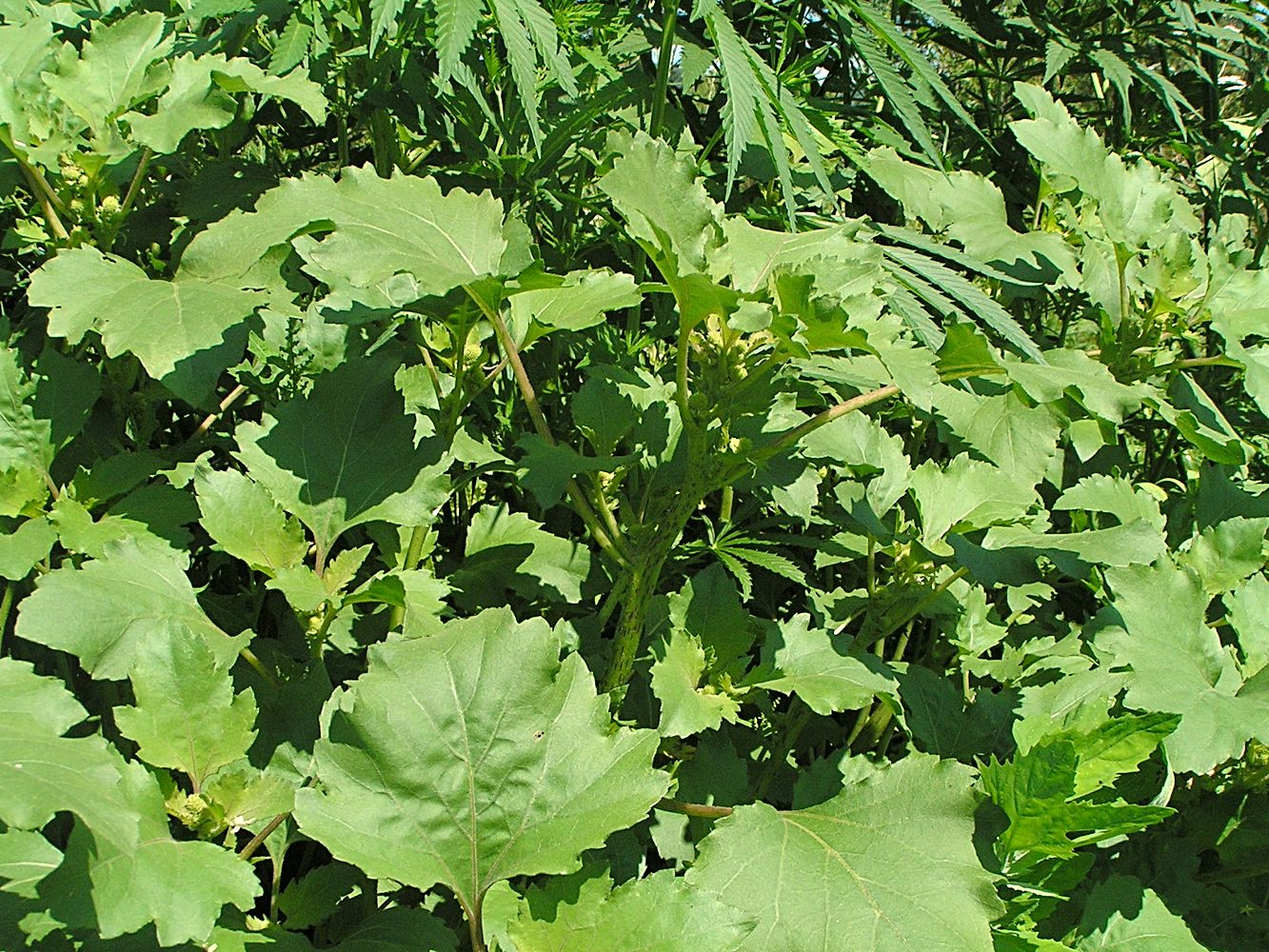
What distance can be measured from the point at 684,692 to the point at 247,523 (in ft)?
1.87

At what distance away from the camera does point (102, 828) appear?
88cm

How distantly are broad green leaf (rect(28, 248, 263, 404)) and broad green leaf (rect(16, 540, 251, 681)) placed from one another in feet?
0.73

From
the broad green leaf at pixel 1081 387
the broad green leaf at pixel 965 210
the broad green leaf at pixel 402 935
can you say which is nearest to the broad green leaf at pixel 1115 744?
the broad green leaf at pixel 1081 387

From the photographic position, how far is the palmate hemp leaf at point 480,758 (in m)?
1.15

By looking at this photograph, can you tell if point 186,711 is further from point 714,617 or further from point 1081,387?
point 1081,387

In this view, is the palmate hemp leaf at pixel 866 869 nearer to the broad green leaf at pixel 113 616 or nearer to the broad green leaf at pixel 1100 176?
the broad green leaf at pixel 113 616

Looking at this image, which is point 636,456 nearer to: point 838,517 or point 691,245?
point 691,245

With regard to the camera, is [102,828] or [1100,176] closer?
[102,828]

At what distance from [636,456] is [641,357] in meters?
0.58

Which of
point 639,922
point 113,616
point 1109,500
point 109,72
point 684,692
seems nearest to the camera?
point 639,922

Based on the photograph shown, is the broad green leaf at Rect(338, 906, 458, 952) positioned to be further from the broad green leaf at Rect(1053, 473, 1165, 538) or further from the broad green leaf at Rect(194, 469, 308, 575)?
the broad green leaf at Rect(1053, 473, 1165, 538)

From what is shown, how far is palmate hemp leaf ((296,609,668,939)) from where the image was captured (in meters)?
1.15

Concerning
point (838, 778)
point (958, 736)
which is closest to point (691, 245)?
point (838, 778)

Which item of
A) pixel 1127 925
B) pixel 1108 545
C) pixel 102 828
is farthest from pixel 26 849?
pixel 1127 925
